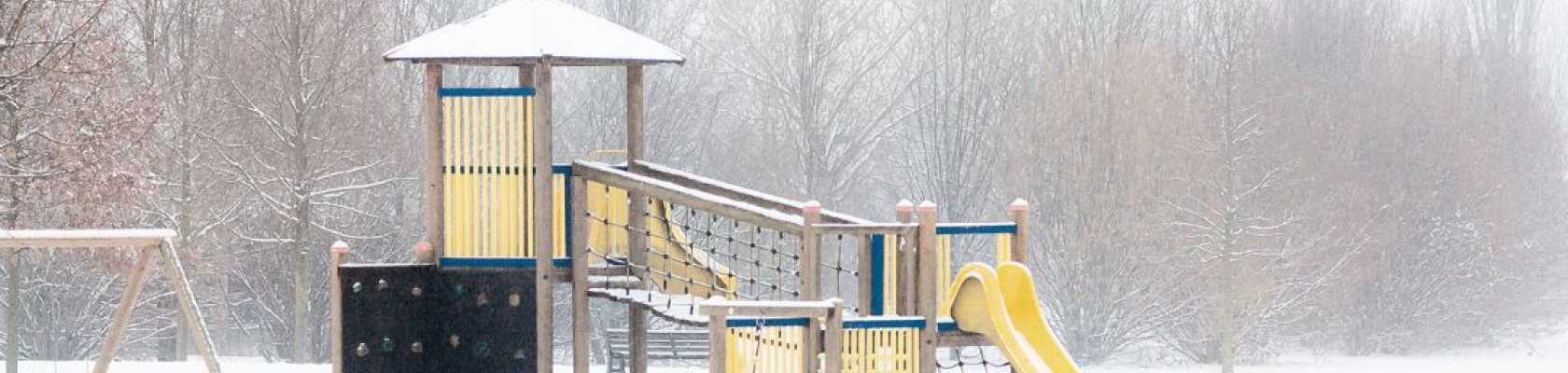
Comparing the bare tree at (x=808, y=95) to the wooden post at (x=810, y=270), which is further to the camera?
the bare tree at (x=808, y=95)

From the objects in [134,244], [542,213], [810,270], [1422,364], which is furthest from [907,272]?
[1422,364]

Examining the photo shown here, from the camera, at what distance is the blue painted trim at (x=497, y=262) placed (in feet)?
42.3

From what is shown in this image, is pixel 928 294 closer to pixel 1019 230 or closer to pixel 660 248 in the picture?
pixel 1019 230

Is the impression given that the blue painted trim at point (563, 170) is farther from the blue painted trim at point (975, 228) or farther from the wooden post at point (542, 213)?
the blue painted trim at point (975, 228)

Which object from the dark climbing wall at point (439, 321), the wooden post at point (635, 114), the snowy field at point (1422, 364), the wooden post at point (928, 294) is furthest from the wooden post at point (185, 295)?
the snowy field at point (1422, 364)

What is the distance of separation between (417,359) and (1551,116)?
3459 cm

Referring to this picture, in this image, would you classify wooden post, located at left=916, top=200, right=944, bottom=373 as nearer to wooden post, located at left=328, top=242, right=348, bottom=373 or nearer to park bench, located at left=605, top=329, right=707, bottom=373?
wooden post, located at left=328, top=242, right=348, bottom=373

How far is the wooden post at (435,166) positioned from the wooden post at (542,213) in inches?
23.7

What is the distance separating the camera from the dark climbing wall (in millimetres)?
12773

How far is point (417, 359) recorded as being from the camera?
12930mm

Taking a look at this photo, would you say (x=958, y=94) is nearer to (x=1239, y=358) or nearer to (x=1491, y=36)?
(x=1239, y=358)

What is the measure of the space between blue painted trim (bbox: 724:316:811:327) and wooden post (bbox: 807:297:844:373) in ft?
0.28

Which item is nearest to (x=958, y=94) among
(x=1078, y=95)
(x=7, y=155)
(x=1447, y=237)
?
(x=1078, y=95)

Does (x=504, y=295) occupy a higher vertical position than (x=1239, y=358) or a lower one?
higher
